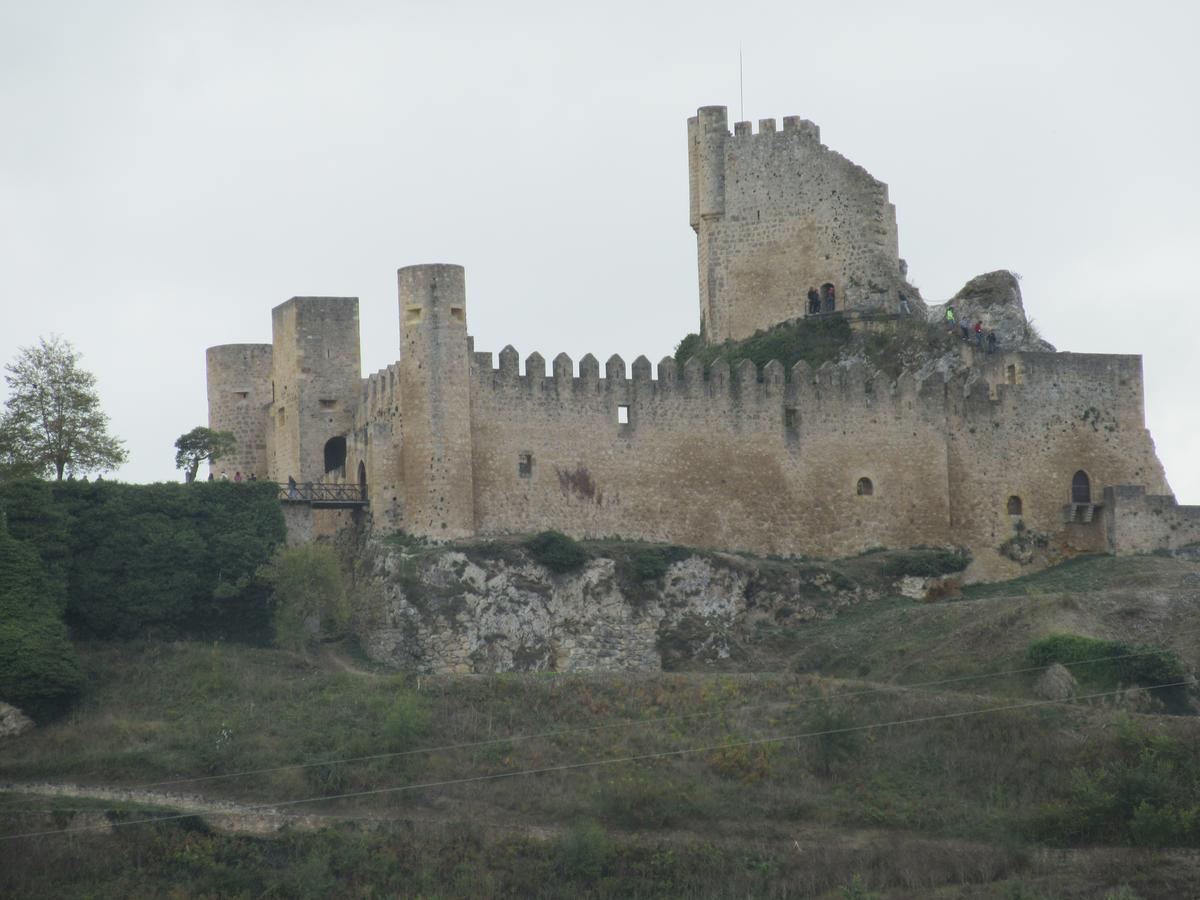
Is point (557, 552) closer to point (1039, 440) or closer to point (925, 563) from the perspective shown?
point (925, 563)

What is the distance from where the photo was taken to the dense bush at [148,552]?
2207 inches

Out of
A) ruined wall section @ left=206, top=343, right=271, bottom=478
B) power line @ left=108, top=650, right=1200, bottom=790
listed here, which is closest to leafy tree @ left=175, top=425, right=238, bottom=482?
ruined wall section @ left=206, top=343, right=271, bottom=478

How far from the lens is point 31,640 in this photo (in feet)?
176

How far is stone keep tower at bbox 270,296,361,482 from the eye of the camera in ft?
206

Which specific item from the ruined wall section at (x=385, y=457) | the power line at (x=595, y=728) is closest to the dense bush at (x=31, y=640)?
the power line at (x=595, y=728)

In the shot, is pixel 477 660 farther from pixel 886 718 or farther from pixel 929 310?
pixel 929 310

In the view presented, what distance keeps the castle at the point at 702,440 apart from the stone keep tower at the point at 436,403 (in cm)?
4

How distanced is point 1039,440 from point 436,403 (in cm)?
1529

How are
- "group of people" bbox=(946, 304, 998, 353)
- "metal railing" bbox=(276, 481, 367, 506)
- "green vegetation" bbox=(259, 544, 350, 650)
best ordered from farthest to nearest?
"group of people" bbox=(946, 304, 998, 353) → "metal railing" bbox=(276, 481, 367, 506) → "green vegetation" bbox=(259, 544, 350, 650)

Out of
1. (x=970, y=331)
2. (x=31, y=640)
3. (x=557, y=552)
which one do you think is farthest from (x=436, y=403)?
(x=970, y=331)

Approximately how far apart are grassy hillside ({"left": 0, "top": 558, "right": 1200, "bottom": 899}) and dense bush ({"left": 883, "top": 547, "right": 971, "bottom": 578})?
5557 millimetres

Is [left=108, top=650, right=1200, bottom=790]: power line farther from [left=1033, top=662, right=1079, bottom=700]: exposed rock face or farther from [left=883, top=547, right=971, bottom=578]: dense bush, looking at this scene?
[left=883, top=547, right=971, bottom=578]: dense bush

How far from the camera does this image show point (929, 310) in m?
69.5

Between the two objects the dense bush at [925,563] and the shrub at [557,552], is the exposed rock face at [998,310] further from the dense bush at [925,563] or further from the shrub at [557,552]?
the shrub at [557,552]
